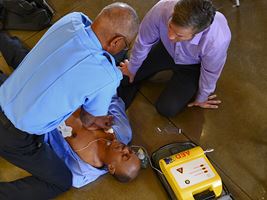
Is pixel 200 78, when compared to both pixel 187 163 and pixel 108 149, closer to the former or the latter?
pixel 187 163

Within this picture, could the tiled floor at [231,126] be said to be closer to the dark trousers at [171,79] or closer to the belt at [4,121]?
the dark trousers at [171,79]

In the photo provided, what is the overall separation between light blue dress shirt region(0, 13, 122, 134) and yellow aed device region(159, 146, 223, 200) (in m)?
0.61

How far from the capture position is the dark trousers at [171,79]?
2133mm

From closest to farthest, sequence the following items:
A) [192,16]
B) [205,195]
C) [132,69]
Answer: [192,16] → [205,195] → [132,69]

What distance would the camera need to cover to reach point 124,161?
183 cm

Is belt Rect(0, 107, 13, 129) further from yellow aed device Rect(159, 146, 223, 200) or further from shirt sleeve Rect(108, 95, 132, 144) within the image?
yellow aed device Rect(159, 146, 223, 200)

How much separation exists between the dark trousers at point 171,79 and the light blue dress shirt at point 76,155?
0.90 feet

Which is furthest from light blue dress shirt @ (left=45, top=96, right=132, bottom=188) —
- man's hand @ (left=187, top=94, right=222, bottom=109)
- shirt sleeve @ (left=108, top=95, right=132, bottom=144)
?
man's hand @ (left=187, top=94, right=222, bottom=109)

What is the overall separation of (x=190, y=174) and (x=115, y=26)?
3.10ft

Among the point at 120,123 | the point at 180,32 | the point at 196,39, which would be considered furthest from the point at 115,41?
the point at 120,123

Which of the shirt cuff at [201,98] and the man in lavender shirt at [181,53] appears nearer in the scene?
the man in lavender shirt at [181,53]

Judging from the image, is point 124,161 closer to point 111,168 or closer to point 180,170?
point 111,168

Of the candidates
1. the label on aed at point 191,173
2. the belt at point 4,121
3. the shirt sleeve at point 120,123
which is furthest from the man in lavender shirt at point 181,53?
the belt at point 4,121

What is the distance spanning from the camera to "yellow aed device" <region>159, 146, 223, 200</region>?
5.96 feet
